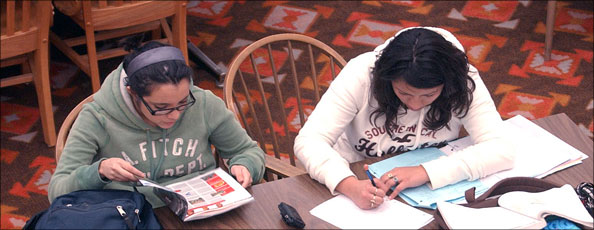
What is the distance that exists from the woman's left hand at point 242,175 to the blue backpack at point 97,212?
0.28m

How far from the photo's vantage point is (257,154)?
2207 mm

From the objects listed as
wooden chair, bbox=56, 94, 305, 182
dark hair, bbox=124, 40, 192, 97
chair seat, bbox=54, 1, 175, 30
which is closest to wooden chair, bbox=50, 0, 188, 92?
chair seat, bbox=54, 1, 175, 30

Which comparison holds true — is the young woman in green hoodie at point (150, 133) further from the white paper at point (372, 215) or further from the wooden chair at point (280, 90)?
the wooden chair at point (280, 90)

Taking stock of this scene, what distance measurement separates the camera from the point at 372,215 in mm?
1941

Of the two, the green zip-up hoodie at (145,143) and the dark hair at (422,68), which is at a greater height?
the dark hair at (422,68)

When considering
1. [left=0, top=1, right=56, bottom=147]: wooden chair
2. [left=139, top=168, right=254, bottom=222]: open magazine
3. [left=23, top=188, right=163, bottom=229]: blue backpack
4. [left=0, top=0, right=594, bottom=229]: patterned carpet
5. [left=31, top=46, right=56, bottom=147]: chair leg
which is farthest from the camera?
[left=0, top=0, right=594, bottom=229]: patterned carpet

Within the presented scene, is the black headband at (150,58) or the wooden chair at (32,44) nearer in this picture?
the black headband at (150,58)

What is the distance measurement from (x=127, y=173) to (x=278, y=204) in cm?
38

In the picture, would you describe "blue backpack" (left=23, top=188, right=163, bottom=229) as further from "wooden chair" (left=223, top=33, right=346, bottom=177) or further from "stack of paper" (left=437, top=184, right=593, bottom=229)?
"wooden chair" (left=223, top=33, right=346, bottom=177)

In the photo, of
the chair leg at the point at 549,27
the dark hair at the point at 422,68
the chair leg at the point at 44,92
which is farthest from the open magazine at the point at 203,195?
the chair leg at the point at 549,27

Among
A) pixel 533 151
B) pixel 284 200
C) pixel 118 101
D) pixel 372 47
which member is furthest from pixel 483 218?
pixel 372 47

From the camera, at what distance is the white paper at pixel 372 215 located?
191cm

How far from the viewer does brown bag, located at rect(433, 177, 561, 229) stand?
195 centimetres

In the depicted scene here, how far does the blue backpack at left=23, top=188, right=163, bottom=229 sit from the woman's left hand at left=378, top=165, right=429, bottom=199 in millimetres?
578
